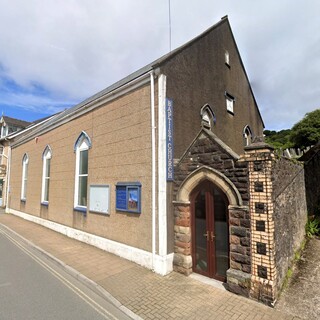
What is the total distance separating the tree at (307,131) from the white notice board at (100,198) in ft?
64.4

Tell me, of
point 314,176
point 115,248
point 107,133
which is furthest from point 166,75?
point 314,176

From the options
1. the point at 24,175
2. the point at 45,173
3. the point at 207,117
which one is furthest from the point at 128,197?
the point at 24,175

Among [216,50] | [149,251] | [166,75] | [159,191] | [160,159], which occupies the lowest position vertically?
[149,251]

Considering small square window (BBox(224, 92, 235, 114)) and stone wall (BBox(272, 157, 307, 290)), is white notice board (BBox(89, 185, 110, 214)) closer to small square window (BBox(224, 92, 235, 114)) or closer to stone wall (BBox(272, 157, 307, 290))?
stone wall (BBox(272, 157, 307, 290))

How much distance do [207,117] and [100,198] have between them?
18.0ft

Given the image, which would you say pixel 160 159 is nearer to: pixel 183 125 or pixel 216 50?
pixel 183 125

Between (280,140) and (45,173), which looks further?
(280,140)

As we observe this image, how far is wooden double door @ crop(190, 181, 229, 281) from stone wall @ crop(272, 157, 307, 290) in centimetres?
125

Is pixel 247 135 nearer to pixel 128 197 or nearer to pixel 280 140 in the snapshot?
pixel 128 197

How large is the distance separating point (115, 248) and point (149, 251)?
1763mm

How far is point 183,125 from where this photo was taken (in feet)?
26.9

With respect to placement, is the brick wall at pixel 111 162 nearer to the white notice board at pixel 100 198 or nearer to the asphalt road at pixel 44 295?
the white notice board at pixel 100 198

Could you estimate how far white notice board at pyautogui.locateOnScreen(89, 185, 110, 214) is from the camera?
9117 mm

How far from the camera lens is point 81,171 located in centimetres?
1139
